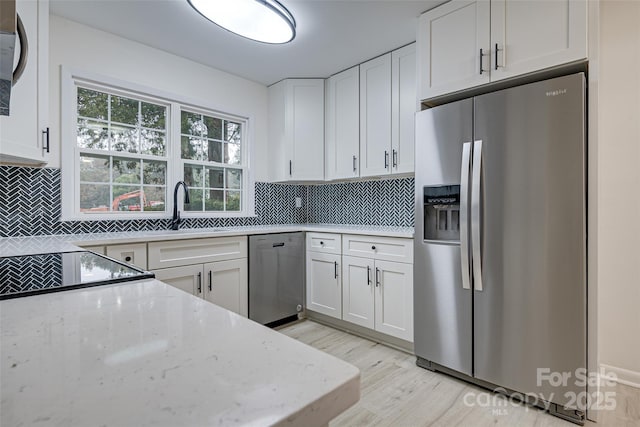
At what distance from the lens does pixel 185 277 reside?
7.87 feet

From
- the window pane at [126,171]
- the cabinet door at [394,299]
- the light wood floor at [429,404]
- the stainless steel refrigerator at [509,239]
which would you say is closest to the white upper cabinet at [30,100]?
the window pane at [126,171]

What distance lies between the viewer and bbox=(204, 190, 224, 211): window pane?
320 centimetres

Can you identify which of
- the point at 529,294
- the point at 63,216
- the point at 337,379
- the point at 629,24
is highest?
the point at 629,24

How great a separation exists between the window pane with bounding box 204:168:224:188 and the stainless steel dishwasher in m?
0.85

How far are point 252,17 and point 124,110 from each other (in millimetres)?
1399

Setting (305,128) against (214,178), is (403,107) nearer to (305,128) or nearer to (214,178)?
(305,128)

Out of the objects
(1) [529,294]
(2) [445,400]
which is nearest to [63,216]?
(2) [445,400]

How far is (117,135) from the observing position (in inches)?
104

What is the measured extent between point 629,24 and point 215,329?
2944mm

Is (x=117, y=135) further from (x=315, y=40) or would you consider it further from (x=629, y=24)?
(x=629, y=24)

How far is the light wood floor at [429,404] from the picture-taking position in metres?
1.64

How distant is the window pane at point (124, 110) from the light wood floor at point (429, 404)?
2625 mm

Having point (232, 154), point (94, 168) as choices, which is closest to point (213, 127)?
point (232, 154)

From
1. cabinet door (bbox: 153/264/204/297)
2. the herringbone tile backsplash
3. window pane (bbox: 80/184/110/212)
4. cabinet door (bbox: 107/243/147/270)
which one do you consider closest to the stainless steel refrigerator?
the herringbone tile backsplash
